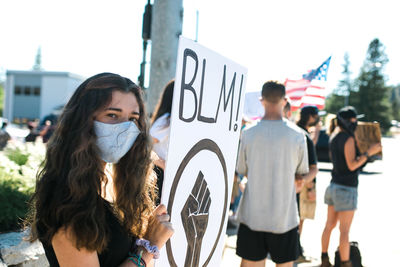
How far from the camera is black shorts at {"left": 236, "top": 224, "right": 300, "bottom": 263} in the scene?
322 cm

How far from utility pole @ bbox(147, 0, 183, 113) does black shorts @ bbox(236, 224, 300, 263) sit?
6.60ft

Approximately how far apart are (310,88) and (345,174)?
5.68 ft

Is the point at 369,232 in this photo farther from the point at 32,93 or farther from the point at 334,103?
the point at 334,103

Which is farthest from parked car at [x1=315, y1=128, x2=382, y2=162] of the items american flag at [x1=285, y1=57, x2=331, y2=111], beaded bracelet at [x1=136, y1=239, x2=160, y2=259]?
beaded bracelet at [x1=136, y1=239, x2=160, y2=259]

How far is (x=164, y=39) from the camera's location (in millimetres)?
4547

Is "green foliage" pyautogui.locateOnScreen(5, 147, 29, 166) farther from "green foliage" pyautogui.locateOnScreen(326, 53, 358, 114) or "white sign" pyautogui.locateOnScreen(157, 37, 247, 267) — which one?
"green foliage" pyautogui.locateOnScreen(326, 53, 358, 114)

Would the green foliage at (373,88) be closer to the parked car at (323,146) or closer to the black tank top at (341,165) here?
the parked car at (323,146)

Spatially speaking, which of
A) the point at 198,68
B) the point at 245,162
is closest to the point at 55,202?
the point at 198,68

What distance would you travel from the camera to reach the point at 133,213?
63.5 inches

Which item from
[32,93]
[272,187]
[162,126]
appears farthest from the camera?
[32,93]

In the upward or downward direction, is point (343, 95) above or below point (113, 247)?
above

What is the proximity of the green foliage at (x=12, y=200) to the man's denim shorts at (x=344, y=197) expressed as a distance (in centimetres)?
304

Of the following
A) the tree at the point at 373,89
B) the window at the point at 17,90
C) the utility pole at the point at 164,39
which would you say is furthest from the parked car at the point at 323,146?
the tree at the point at 373,89

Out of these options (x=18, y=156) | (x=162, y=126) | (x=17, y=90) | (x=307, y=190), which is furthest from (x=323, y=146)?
(x=17, y=90)
